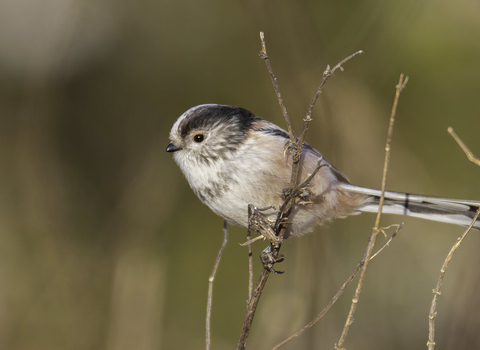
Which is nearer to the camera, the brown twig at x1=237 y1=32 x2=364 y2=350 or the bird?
the brown twig at x1=237 y1=32 x2=364 y2=350

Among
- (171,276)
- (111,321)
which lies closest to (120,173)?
(171,276)

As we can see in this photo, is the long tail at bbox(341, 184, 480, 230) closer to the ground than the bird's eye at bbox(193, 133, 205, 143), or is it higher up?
closer to the ground

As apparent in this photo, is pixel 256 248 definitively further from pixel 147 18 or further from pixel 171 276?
pixel 147 18

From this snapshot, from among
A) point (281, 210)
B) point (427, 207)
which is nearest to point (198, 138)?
point (281, 210)

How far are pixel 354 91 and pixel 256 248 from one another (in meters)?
1.54

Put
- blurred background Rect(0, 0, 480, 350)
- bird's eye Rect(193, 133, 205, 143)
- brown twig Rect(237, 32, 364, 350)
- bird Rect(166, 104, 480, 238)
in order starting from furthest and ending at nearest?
blurred background Rect(0, 0, 480, 350) → bird's eye Rect(193, 133, 205, 143) → bird Rect(166, 104, 480, 238) → brown twig Rect(237, 32, 364, 350)

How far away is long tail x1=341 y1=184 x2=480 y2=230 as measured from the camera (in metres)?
2.00

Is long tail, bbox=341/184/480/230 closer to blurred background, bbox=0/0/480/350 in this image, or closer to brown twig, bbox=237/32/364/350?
blurred background, bbox=0/0/480/350

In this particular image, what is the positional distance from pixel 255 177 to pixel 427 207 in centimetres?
96

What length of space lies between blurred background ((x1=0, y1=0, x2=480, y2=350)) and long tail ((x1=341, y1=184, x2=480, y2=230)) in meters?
0.63

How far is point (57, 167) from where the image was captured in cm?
343

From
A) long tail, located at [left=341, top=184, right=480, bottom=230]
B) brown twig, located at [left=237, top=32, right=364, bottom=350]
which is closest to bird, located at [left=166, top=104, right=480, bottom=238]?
long tail, located at [left=341, top=184, right=480, bottom=230]

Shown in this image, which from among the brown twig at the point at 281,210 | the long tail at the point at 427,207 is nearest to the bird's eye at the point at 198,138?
the brown twig at the point at 281,210

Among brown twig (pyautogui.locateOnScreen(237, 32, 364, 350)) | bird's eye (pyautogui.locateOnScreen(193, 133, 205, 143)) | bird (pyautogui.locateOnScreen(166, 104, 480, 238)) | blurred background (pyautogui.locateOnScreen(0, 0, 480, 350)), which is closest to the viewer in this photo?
brown twig (pyautogui.locateOnScreen(237, 32, 364, 350))
